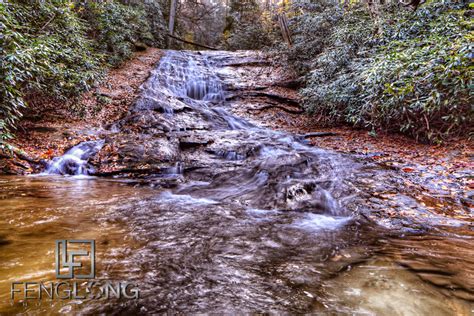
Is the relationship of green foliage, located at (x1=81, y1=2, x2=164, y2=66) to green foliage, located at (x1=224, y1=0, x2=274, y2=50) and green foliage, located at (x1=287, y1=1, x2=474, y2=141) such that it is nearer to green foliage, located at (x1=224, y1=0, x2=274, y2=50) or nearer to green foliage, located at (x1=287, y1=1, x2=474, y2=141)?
green foliage, located at (x1=224, y1=0, x2=274, y2=50)

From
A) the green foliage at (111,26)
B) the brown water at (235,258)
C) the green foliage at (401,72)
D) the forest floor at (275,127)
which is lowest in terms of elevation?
the brown water at (235,258)

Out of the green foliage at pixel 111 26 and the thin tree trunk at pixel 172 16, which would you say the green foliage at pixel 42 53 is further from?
the thin tree trunk at pixel 172 16

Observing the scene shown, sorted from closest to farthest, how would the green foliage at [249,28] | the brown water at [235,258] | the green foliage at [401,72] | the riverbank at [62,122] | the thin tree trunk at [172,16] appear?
the brown water at [235,258] < the green foliage at [401,72] < the riverbank at [62,122] < the green foliage at [249,28] < the thin tree trunk at [172,16]

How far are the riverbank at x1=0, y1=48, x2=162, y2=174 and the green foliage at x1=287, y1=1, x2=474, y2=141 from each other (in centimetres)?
724

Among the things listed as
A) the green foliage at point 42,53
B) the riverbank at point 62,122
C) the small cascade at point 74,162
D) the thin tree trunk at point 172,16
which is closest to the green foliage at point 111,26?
the green foliage at point 42,53

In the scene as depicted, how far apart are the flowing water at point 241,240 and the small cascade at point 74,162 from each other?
3cm

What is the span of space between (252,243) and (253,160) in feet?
11.8

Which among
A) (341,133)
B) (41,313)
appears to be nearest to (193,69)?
(341,133)

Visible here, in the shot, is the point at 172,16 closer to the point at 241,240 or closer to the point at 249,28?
the point at 249,28

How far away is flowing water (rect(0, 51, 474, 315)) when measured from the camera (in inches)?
63.8

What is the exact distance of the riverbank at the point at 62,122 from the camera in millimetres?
5320

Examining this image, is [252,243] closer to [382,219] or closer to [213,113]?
[382,219]

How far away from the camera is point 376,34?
7.82 m

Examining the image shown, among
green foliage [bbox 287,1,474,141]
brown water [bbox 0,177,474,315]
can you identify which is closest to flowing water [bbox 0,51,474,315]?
brown water [bbox 0,177,474,315]
